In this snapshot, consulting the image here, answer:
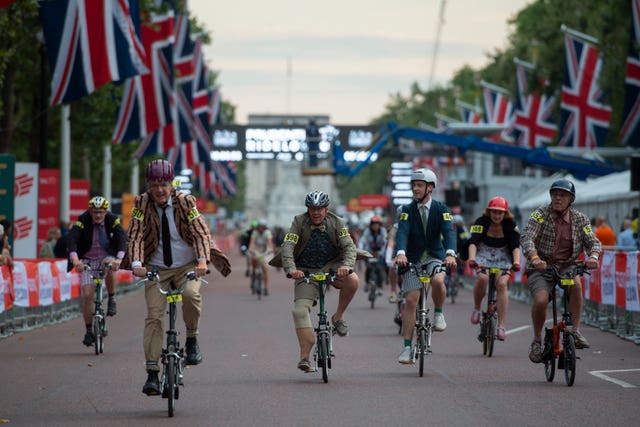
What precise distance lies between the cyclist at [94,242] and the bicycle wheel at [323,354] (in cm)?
446

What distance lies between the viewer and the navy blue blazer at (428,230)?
49.0 ft

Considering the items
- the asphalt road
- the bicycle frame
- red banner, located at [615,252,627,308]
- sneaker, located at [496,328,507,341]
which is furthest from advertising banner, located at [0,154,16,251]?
the bicycle frame

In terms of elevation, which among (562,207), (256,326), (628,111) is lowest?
(256,326)

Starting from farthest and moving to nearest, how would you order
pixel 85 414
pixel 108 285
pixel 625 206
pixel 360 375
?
1. pixel 625 206
2. pixel 108 285
3. pixel 360 375
4. pixel 85 414

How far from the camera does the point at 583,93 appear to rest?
3956 centimetres

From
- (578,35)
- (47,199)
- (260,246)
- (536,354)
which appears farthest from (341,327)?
(578,35)

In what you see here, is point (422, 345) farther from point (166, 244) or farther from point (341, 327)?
point (166, 244)

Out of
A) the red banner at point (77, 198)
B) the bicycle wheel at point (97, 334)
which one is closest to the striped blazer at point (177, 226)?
the bicycle wheel at point (97, 334)

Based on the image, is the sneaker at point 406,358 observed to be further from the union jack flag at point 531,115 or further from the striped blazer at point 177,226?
the union jack flag at point 531,115

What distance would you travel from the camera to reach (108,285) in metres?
18.4

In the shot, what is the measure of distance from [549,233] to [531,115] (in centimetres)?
3571

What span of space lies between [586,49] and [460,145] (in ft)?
29.6

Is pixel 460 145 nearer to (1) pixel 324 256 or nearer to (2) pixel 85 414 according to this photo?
(1) pixel 324 256

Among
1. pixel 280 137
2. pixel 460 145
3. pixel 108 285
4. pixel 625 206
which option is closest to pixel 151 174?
pixel 108 285
